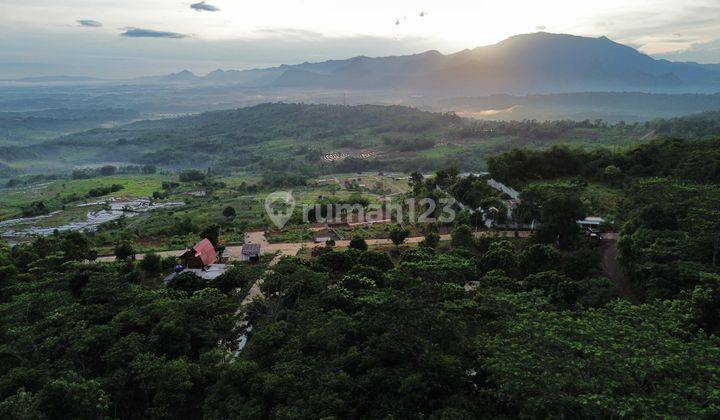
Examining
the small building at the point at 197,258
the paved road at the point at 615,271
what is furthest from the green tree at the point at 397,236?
the paved road at the point at 615,271

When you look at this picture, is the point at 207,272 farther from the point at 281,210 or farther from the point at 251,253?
the point at 281,210

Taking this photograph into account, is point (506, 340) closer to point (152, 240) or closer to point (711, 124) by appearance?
point (152, 240)

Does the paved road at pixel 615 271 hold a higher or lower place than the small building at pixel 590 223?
lower

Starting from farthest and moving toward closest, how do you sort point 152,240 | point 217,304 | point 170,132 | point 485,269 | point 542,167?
1. point 170,132
2. point 542,167
3. point 152,240
4. point 485,269
5. point 217,304

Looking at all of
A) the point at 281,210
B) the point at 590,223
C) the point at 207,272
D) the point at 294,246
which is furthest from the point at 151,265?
the point at 590,223

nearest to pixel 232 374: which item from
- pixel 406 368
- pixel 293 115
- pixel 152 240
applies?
pixel 406 368

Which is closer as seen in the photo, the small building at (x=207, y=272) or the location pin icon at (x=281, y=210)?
the small building at (x=207, y=272)

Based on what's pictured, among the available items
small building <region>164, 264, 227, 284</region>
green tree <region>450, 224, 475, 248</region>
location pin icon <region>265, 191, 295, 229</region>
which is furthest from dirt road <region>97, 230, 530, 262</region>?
location pin icon <region>265, 191, 295, 229</region>

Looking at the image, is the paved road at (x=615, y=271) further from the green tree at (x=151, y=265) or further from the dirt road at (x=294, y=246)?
the green tree at (x=151, y=265)
